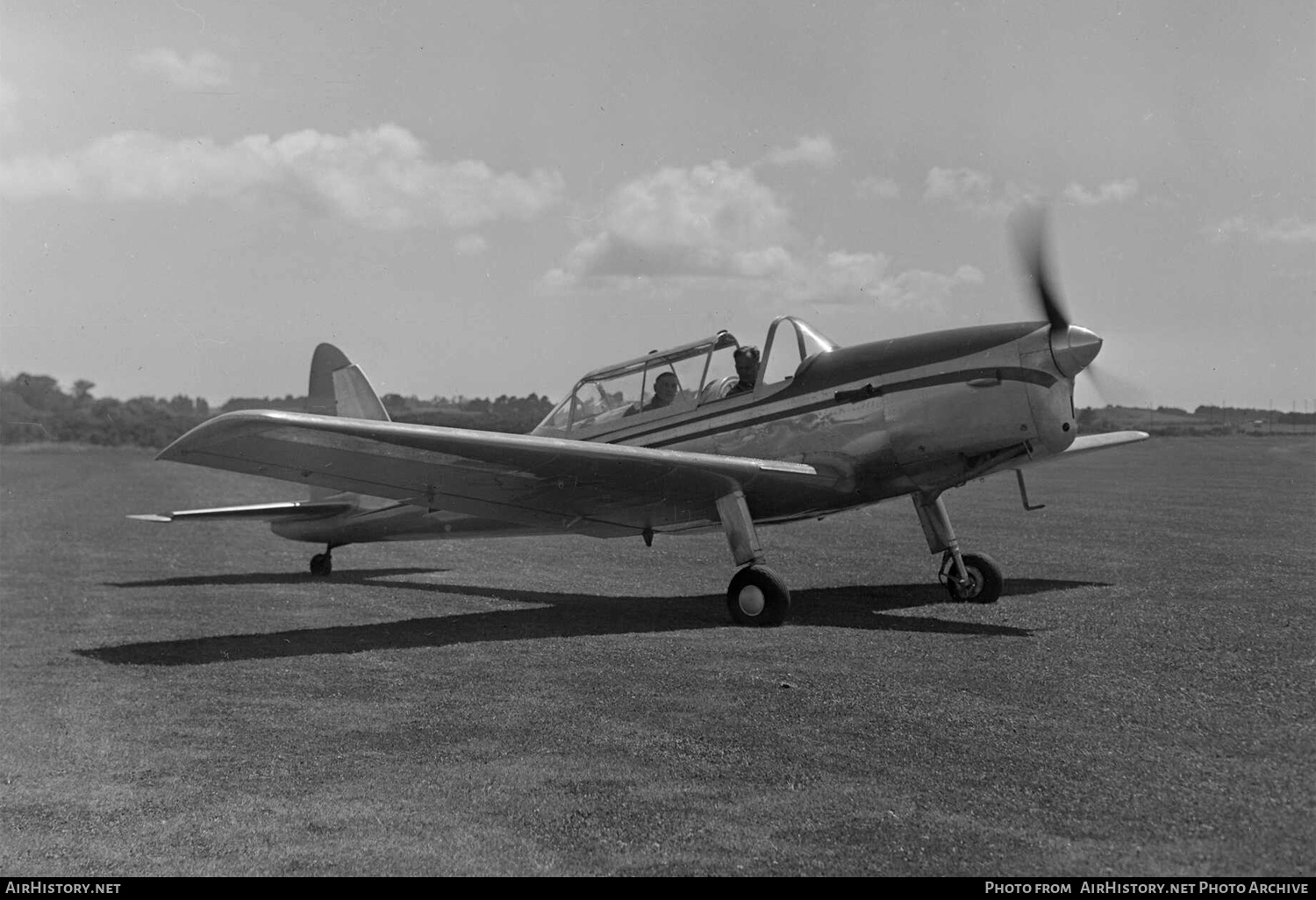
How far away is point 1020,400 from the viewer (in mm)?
8047

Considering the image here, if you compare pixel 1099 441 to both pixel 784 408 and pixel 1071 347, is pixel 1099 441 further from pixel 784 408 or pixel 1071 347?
pixel 784 408

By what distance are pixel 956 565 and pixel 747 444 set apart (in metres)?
1.94

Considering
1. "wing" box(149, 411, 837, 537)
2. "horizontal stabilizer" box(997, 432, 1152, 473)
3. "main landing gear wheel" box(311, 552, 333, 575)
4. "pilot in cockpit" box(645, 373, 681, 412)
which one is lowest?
"main landing gear wheel" box(311, 552, 333, 575)

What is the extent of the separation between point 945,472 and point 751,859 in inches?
227

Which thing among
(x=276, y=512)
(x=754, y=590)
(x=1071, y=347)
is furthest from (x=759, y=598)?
(x=276, y=512)

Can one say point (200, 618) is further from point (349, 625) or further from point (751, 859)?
point (751, 859)

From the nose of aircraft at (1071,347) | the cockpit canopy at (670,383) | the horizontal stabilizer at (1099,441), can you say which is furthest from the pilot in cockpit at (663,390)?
the nose of aircraft at (1071,347)

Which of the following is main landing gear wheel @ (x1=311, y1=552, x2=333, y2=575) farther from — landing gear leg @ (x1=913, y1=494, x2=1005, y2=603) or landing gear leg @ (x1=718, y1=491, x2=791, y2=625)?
landing gear leg @ (x1=913, y1=494, x2=1005, y2=603)

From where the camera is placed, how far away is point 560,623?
817 cm

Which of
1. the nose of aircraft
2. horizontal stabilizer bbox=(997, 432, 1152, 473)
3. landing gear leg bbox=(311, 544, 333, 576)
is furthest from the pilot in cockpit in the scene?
landing gear leg bbox=(311, 544, 333, 576)

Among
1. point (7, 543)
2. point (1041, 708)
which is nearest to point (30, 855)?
point (1041, 708)

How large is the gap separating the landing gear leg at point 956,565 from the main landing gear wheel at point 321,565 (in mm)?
6365

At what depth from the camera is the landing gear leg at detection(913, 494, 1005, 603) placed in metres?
9.02

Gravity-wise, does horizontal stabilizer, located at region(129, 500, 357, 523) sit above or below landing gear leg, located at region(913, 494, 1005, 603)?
above
